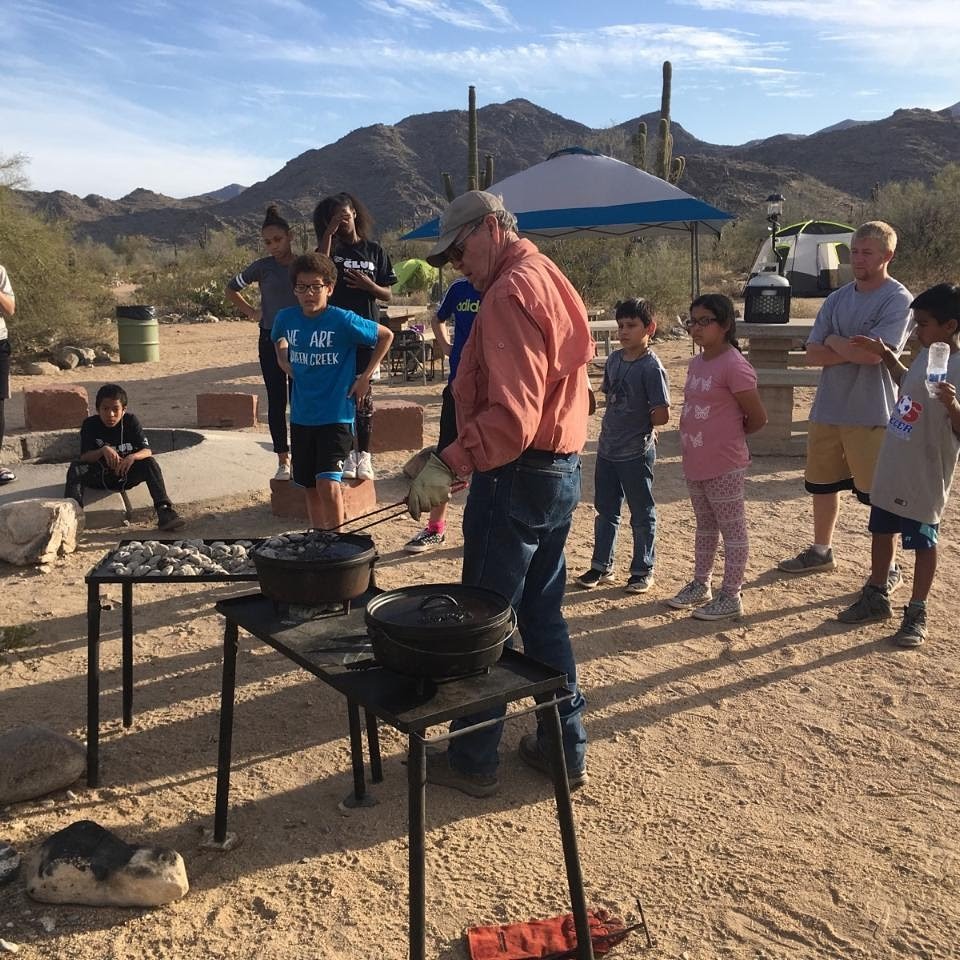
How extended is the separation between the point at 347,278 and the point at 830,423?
2826 millimetres

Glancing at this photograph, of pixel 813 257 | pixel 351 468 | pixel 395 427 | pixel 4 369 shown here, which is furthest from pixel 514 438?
pixel 813 257

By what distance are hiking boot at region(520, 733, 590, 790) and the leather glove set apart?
3.67 ft

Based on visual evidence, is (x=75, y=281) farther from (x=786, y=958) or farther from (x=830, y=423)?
(x=786, y=958)

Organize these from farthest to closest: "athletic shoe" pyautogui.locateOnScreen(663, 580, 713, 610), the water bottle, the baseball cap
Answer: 1. "athletic shoe" pyautogui.locateOnScreen(663, 580, 713, 610)
2. the water bottle
3. the baseball cap

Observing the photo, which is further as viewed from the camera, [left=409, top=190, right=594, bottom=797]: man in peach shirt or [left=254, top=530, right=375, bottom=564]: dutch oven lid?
[left=254, top=530, right=375, bottom=564]: dutch oven lid

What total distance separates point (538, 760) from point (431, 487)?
3.98 ft

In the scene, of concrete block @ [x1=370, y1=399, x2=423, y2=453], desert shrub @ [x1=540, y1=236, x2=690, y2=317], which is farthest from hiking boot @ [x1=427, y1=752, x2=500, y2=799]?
desert shrub @ [x1=540, y1=236, x2=690, y2=317]

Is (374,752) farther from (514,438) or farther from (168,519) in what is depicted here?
(168,519)

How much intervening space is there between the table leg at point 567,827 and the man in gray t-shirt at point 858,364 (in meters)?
3.00

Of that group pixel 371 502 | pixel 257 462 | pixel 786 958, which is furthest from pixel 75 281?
pixel 786 958

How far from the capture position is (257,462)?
705cm

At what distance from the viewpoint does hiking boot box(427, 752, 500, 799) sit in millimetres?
3014

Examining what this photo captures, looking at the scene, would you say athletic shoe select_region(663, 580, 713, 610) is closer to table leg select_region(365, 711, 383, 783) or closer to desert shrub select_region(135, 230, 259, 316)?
table leg select_region(365, 711, 383, 783)

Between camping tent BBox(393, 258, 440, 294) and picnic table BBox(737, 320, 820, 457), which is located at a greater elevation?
camping tent BBox(393, 258, 440, 294)
